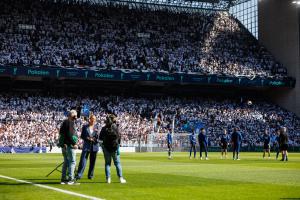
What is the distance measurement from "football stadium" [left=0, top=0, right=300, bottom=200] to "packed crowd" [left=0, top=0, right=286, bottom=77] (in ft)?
0.55

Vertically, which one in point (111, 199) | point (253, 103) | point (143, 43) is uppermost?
point (143, 43)

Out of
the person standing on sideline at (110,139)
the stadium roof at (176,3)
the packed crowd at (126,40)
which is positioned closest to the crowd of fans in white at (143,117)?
the packed crowd at (126,40)

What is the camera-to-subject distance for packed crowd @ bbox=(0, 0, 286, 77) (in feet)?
216

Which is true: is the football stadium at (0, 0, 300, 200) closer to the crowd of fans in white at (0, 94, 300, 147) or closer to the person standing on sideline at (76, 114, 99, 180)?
the crowd of fans in white at (0, 94, 300, 147)

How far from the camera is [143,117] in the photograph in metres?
65.1

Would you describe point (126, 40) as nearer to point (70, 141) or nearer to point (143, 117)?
point (143, 117)

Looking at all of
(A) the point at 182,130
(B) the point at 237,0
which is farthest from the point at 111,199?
(B) the point at 237,0

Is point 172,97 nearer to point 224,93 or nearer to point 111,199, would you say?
point 224,93

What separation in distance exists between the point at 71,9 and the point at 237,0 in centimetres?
2753

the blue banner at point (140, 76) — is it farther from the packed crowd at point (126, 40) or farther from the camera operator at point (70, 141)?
the camera operator at point (70, 141)

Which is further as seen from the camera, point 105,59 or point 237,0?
point 237,0

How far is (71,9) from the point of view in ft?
245

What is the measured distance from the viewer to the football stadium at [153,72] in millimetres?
59844

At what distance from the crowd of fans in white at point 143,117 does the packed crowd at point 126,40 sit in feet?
15.1
